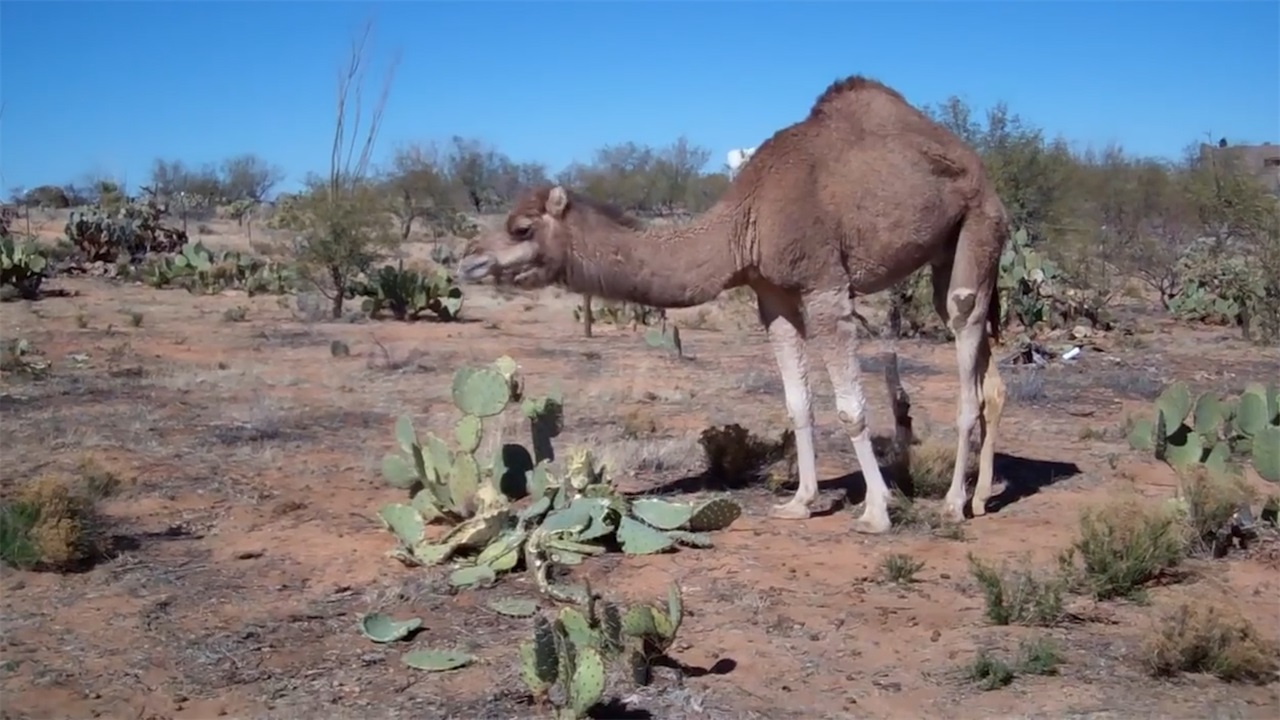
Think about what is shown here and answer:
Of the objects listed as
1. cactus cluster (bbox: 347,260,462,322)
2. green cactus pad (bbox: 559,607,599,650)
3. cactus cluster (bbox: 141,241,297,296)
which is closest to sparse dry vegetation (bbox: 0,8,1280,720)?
green cactus pad (bbox: 559,607,599,650)

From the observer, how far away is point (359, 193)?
80.5 ft

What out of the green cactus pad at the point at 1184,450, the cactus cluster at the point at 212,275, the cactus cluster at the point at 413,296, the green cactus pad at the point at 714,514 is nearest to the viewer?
the green cactus pad at the point at 714,514

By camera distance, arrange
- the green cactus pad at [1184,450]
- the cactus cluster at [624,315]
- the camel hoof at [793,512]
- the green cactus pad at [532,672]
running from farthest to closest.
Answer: the cactus cluster at [624,315], the green cactus pad at [1184,450], the camel hoof at [793,512], the green cactus pad at [532,672]

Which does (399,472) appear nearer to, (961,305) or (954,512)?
(954,512)

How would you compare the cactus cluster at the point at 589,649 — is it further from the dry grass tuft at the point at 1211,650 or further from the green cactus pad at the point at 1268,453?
the green cactus pad at the point at 1268,453

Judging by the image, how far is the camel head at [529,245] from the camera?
810 centimetres

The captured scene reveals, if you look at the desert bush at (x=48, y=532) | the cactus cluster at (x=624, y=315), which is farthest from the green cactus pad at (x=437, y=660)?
the cactus cluster at (x=624, y=315)

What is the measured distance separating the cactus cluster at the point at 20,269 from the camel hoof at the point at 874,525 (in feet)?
62.5

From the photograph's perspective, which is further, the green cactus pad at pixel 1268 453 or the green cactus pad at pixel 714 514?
the green cactus pad at pixel 1268 453

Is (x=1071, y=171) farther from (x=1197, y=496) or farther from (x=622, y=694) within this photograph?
(x=622, y=694)

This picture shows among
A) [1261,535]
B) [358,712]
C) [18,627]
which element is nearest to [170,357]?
[18,627]

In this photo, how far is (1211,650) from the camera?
17.9 ft

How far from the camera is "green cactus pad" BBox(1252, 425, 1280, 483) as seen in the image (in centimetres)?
817

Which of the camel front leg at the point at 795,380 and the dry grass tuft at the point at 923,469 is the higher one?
the camel front leg at the point at 795,380
